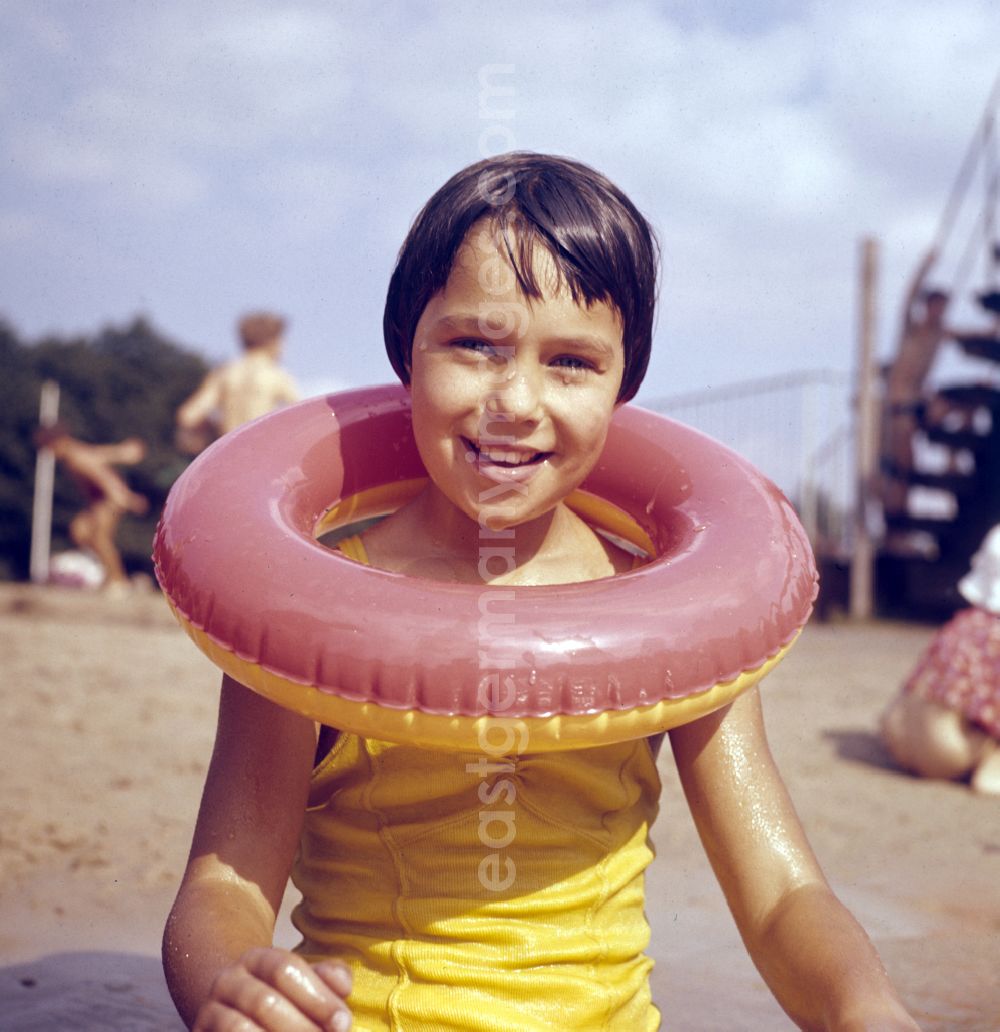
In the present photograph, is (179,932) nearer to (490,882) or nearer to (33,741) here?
(490,882)

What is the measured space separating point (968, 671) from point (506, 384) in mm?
3750

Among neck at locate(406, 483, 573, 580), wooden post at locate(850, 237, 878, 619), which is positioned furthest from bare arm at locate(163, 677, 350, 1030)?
wooden post at locate(850, 237, 878, 619)

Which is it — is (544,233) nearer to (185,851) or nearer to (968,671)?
(185,851)

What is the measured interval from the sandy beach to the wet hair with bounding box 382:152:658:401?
5.12 ft

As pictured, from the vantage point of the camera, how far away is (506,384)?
1505mm

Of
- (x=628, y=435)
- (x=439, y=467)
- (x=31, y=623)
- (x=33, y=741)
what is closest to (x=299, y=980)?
(x=439, y=467)

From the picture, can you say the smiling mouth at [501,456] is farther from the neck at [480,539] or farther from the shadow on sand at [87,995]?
the shadow on sand at [87,995]

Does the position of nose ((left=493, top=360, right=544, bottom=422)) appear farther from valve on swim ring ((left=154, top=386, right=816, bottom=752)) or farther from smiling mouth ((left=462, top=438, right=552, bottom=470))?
valve on swim ring ((left=154, top=386, right=816, bottom=752))

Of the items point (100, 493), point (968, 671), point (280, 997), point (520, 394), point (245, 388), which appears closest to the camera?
point (280, 997)

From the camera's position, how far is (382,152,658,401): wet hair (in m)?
1.52

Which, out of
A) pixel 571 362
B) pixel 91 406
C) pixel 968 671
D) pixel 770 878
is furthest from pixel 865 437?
pixel 91 406

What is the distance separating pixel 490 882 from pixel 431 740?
0.30 meters

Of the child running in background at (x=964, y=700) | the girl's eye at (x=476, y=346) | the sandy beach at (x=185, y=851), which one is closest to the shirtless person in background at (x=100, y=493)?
the sandy beach at (x=185, y=851)

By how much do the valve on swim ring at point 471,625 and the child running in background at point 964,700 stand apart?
11.0 feet
